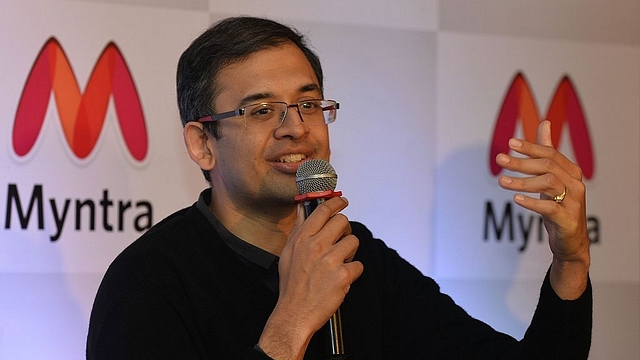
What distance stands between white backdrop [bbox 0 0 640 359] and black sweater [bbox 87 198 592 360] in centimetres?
58

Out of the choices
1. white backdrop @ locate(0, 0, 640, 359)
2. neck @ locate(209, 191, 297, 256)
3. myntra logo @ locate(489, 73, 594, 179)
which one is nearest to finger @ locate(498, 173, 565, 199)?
neck @ locate(209, 191, 297, 256)

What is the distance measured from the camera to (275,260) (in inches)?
91.6

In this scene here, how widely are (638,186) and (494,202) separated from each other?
25.3 inches

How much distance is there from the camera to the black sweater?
1.99 meters

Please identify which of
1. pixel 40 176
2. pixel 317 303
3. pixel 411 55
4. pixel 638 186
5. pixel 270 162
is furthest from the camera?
pixel 638 186

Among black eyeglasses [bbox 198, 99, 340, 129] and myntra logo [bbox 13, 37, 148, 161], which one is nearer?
black eyeglasses [bbox 198, 99, 340, 129]

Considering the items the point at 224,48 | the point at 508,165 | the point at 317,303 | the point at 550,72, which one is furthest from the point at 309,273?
the point at 550,72

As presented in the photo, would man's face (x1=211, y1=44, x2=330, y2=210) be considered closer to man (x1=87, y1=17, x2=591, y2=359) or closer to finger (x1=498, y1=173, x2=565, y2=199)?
man (x1=87, y1=17, x2=591, y2=359)

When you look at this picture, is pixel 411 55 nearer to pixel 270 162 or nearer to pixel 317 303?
pixel 270 162

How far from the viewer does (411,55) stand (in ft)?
10.8

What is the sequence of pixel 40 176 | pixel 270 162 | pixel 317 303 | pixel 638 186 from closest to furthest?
pixel 317 303, pixel 270 162, pixel 40 176, pixel 638 186

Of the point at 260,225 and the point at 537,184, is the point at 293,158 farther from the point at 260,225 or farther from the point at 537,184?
the point at 537,184

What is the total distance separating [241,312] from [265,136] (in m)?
0.46

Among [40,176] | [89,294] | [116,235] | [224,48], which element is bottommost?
[89,294]
